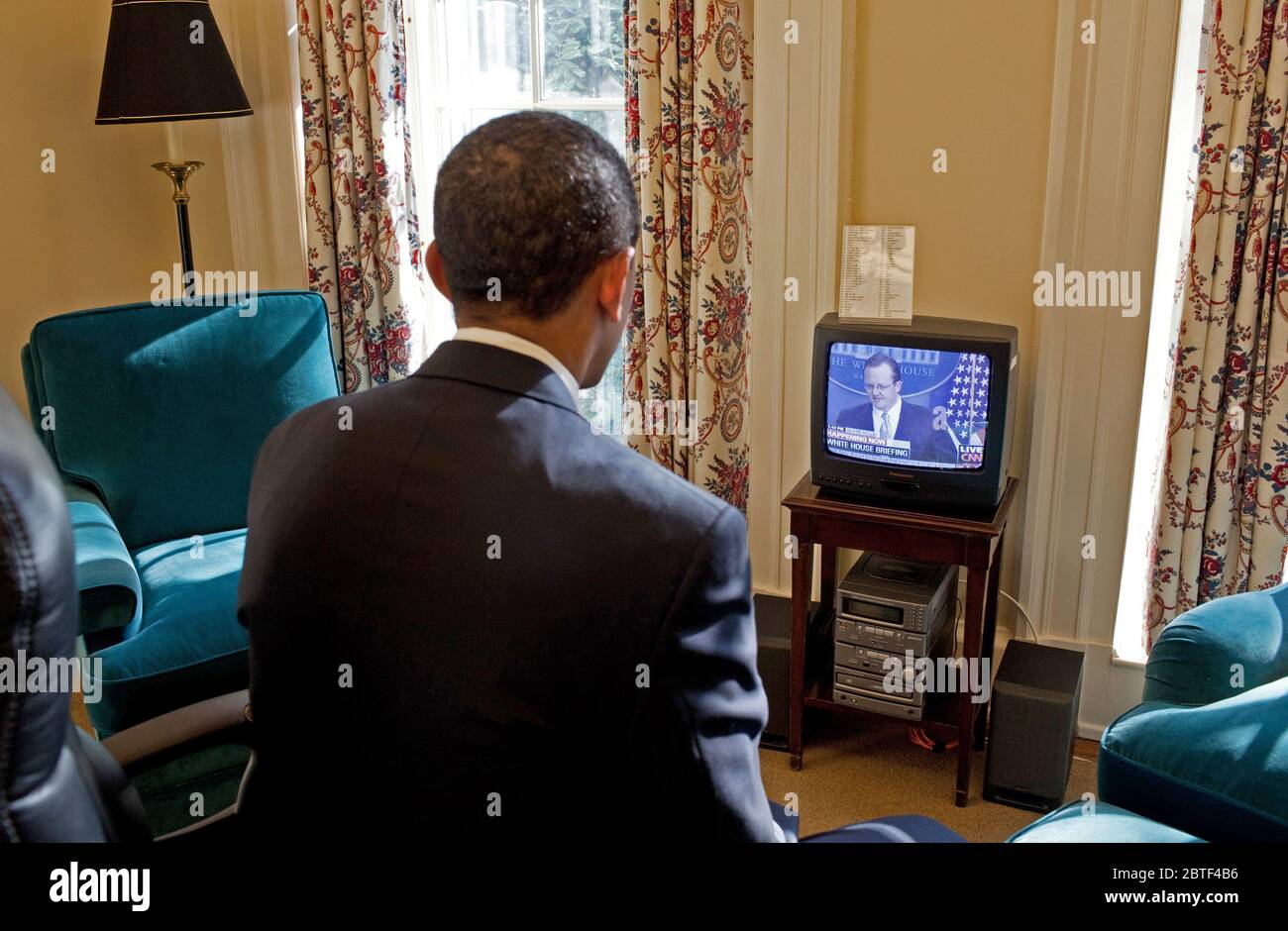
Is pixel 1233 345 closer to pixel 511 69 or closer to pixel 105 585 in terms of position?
pixel 511 69

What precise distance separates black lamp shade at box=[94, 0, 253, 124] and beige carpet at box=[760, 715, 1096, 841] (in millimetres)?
2214

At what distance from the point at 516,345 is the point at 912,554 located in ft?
5.36

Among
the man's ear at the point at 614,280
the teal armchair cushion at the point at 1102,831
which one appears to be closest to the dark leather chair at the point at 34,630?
the man's ear at the point at 614,280

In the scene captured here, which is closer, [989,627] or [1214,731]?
[1214,731]

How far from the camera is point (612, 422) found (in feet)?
11.4

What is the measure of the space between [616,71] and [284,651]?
7.91 ft

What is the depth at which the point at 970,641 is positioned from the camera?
2.61 meters

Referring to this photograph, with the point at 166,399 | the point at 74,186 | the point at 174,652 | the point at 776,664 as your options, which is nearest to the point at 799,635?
the point at 776,664

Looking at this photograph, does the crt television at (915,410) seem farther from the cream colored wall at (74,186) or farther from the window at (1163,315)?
the cream colored wall at (74,186)

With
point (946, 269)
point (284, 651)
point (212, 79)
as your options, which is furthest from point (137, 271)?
point (284, 651)

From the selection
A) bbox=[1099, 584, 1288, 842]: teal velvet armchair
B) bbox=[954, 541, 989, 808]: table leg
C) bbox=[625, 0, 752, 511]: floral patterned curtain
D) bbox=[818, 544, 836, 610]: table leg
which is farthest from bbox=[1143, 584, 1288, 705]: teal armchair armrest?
bbox=[625, 0, 752, 511]: floral patterned curtain

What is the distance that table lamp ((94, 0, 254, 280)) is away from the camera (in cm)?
301

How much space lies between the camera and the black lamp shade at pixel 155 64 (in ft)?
9.88
